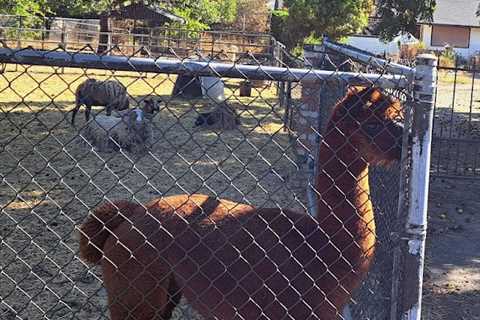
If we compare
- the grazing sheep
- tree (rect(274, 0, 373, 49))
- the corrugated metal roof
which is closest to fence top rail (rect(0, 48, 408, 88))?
the grazing sheep

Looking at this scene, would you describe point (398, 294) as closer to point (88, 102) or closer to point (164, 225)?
point (164, 225)

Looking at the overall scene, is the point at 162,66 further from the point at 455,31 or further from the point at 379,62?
the point at 455,31

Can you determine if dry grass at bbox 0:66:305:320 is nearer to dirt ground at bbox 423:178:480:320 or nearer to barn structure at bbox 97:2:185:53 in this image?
dirt ground at bbox 423:178:480:320

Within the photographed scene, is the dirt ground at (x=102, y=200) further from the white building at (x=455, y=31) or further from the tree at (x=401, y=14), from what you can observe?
the white building at (x=455, y=31)

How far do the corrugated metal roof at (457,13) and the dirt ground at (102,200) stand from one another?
40811 mm

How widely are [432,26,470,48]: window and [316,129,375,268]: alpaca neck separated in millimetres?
49860

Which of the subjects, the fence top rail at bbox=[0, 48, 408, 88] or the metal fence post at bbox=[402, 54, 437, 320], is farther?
the metal fence post at bbox=[402, 54, 437, 320]

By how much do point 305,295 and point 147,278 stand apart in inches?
28.9

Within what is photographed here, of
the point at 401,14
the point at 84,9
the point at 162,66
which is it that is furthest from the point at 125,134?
the point at 84,9

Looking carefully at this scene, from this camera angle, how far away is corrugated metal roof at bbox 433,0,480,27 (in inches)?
1987

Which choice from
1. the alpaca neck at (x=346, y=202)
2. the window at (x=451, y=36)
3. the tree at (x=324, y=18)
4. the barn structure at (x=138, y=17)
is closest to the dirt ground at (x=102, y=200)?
the alpaca neck at (x=346, y=202)

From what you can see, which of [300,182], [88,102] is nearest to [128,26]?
[88,102]

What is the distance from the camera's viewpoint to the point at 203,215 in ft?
11.3

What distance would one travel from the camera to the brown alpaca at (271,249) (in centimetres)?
324
